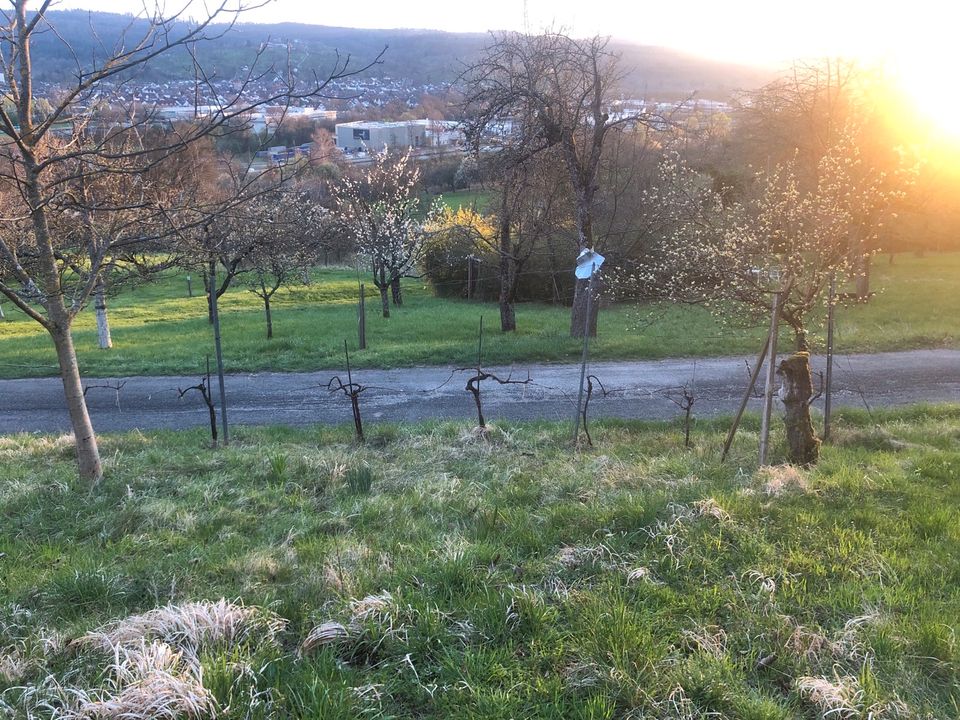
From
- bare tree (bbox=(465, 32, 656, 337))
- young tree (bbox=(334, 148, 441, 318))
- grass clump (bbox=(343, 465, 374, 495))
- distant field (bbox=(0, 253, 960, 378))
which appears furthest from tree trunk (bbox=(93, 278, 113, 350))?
grass clump (bbox=(343, 465, 374, 495))

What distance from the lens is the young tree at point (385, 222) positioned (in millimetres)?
24328

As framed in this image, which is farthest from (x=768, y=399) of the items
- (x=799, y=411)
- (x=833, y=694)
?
(x=833, y=694)

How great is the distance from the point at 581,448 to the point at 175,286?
30559 millimetres

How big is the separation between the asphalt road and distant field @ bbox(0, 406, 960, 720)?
402 centimetres

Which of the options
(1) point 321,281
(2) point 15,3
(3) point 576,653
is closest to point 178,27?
(2) point 15,3

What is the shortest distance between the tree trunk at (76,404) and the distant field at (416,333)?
5.58ft

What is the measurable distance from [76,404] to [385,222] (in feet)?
68.1

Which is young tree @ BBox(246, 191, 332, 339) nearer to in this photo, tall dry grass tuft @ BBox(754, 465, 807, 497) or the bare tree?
the bare tree

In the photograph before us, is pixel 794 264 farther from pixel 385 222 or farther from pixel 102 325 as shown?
pixel 385 222

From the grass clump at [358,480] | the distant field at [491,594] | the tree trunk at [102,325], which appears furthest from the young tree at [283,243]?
the distant field at [491,594]

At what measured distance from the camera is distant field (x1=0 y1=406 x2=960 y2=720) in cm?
246

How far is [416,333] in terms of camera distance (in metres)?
17.7

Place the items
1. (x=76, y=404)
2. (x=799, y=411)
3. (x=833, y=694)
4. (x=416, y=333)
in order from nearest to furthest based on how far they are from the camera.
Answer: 1. (x=833, y=694)
2. (x=76, y=404)
3. (x=799, y=411)
4. (x=416, y=333)

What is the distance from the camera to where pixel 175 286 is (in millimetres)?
32062
